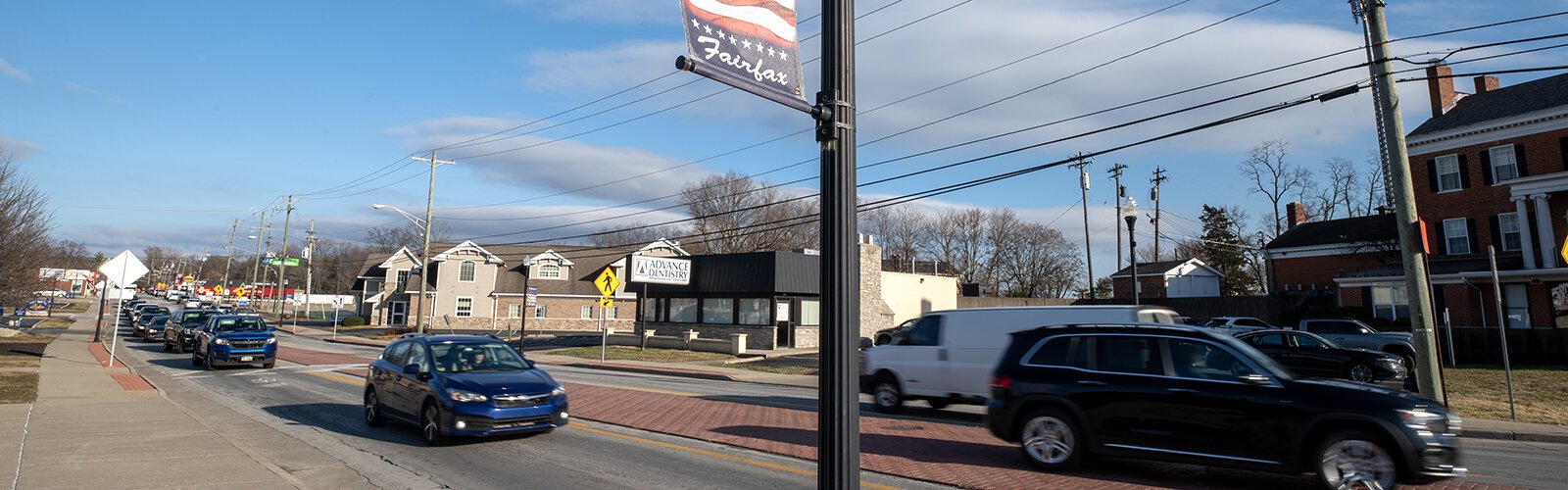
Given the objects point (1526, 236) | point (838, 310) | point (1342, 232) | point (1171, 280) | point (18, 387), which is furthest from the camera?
point (1171, 280)

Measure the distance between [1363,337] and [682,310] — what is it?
2775cm

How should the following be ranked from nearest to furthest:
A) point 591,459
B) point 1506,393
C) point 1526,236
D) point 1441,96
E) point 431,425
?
point 591,459 → point 431,425 → point 1506,393 → point 1526,236 → point 1441,96

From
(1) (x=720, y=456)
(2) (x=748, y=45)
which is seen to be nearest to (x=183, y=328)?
(1) (x=720, y=456)

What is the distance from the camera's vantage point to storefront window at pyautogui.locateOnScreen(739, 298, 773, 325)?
36.2 metres

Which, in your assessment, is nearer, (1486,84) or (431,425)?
(431,425)

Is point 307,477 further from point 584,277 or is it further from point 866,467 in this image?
point 584,277

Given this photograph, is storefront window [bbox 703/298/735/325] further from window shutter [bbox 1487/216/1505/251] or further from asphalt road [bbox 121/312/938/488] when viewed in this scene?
window shutter [bbox 1487/216/1505/251]

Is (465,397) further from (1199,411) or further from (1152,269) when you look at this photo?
Result: (1152,269)

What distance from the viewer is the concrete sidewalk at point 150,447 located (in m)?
7.66

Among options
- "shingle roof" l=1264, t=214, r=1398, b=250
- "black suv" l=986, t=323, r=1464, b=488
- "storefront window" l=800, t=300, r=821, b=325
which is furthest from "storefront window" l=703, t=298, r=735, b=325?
"shingle roof" l=1264, t=214, r=1398, b=250

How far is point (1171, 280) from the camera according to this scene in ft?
184

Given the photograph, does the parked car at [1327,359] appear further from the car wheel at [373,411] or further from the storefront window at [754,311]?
the storefront window at [754,311]

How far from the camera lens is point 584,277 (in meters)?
59.2

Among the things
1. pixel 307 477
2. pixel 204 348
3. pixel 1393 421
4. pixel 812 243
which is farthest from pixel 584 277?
pixel 1393 421
